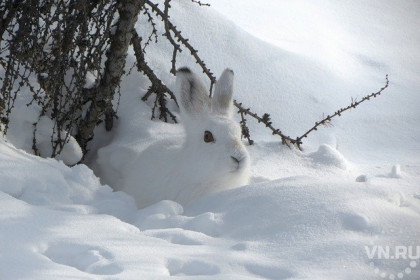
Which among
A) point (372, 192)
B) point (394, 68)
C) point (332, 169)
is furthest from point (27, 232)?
point (394, 68)

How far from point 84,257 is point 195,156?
2009 millimetres

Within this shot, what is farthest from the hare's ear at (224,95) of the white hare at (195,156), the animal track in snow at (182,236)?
the animal track in snow at (182,236)

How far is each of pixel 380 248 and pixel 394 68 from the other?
530 cm

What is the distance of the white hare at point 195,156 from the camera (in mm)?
3844

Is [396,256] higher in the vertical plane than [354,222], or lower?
lower

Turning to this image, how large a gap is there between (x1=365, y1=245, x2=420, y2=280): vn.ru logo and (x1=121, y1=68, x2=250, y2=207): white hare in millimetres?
1631

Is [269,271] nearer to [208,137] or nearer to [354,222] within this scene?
[354,222]

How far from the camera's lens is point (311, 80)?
19.2ft

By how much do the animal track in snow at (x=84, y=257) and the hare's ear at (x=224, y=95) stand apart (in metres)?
2.14

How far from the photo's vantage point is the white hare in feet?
12.6

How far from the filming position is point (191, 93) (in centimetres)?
412

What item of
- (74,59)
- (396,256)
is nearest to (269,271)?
(396,256)

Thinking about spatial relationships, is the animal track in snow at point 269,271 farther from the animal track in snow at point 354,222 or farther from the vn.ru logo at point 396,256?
the animal track in snow at point 354,222

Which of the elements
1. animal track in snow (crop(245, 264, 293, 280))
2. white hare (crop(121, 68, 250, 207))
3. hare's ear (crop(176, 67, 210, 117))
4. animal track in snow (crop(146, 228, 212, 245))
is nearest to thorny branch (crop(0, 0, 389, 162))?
hare's ear (crop(176, 67, 210, 117))
